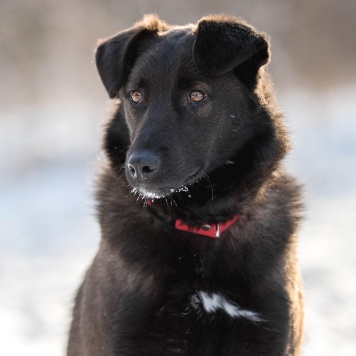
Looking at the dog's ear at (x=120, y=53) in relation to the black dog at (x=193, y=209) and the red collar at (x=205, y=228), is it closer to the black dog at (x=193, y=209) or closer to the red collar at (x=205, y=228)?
the black dog at (x=193, y=209)

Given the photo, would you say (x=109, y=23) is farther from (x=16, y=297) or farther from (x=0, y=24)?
(x=16, y=297)

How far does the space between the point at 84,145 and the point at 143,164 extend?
966 centimetres

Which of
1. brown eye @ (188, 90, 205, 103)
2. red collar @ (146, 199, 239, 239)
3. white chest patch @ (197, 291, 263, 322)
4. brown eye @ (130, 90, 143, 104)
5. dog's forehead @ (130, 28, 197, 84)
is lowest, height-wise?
white chest patch @ (197, 291, 263, 322)

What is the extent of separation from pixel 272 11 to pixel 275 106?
550 inches

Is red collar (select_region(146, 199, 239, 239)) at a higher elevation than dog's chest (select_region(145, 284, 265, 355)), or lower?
higher

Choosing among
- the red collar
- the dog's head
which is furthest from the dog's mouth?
the red collar

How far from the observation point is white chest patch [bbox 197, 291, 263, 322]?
3.55m

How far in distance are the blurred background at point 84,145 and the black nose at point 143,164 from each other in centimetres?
72

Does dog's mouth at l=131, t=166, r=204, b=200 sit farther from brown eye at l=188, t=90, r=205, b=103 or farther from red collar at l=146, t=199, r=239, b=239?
Result: brown eye at l=188, t=90, r=205, b=103

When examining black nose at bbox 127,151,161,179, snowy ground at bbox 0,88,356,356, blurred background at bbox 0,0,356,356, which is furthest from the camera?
blurred background at bbox 0,0,356,356

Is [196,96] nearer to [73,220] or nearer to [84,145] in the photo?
[73,220]

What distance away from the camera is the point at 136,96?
12.4ft

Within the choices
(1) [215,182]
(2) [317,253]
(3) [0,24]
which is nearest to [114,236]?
(1) [215,182]

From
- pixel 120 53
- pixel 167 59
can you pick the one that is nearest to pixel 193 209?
pixel 167 59
